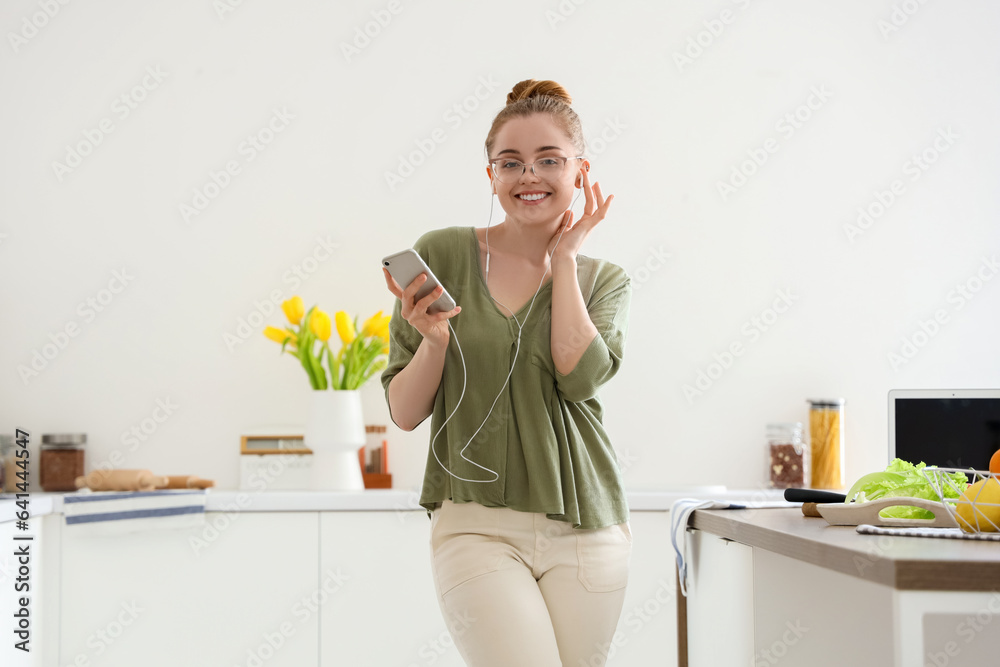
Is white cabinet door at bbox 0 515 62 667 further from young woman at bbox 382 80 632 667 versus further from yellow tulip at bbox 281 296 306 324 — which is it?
young woman at bbox 382 80 632 667

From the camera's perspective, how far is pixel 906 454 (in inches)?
66.4

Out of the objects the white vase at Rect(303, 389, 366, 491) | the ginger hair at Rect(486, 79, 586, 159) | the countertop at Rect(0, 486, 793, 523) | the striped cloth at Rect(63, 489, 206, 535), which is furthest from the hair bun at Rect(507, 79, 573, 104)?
the striped cloth at Rect(63, 489, 206, 535)

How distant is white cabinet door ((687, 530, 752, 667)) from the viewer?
123 centimetres

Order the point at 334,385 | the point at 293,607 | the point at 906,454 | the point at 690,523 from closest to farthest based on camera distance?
the point at 690,523
the point at 906,454
the point at 293,607
the point at 334,385

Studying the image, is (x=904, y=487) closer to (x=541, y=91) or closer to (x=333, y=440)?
(x=541, y=91)

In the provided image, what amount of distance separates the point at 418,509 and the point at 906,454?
1.08 m

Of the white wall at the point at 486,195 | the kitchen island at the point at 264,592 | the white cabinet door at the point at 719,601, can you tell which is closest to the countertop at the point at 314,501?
the kitchen island at the point at 264,592

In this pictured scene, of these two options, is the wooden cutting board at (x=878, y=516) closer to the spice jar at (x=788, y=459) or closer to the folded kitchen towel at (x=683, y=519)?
the folded kitchen towel at (x=683, y=519)

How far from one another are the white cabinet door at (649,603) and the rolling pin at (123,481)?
1198mm

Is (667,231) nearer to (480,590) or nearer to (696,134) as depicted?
(696,134)

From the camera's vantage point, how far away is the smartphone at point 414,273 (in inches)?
47.3

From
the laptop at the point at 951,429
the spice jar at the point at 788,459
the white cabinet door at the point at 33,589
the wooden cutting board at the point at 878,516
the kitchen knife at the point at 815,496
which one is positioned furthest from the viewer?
the spice jar at the point at 788,459

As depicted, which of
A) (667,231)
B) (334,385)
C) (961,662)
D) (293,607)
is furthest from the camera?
(667,231)

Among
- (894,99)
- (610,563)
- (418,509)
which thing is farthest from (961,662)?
(894,99)
